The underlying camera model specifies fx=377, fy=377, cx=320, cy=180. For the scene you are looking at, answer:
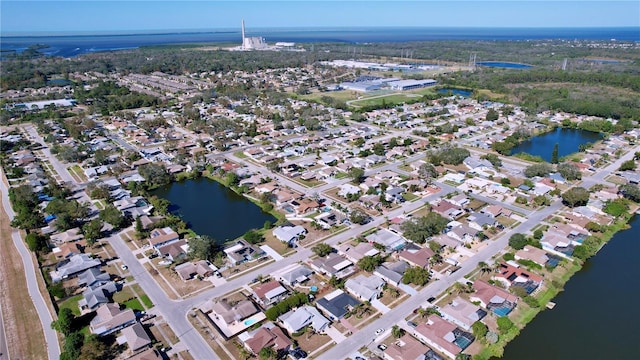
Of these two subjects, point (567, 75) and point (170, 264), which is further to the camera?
point (567, 75)

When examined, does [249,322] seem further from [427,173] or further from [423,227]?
[427,173]

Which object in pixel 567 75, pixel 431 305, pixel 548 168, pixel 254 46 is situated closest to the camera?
pixel 431 305

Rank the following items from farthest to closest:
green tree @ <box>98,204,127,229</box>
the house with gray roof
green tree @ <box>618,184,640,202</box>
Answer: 1. green tree @ <box>618,184,640,202</box>
2. green tree @ <box>98,204,127,229</box>
3. the house with gray roof

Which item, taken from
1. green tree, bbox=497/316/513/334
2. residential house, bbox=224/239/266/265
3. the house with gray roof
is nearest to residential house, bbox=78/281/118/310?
the house with gray roof

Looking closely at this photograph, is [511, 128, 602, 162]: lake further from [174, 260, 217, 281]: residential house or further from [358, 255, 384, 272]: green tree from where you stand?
[174, 260, 217, 281]: residential house

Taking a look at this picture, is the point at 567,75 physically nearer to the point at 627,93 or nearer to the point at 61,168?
the point at 627,93

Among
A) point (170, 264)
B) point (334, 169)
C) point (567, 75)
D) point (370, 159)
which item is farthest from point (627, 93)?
point (170, 264)
